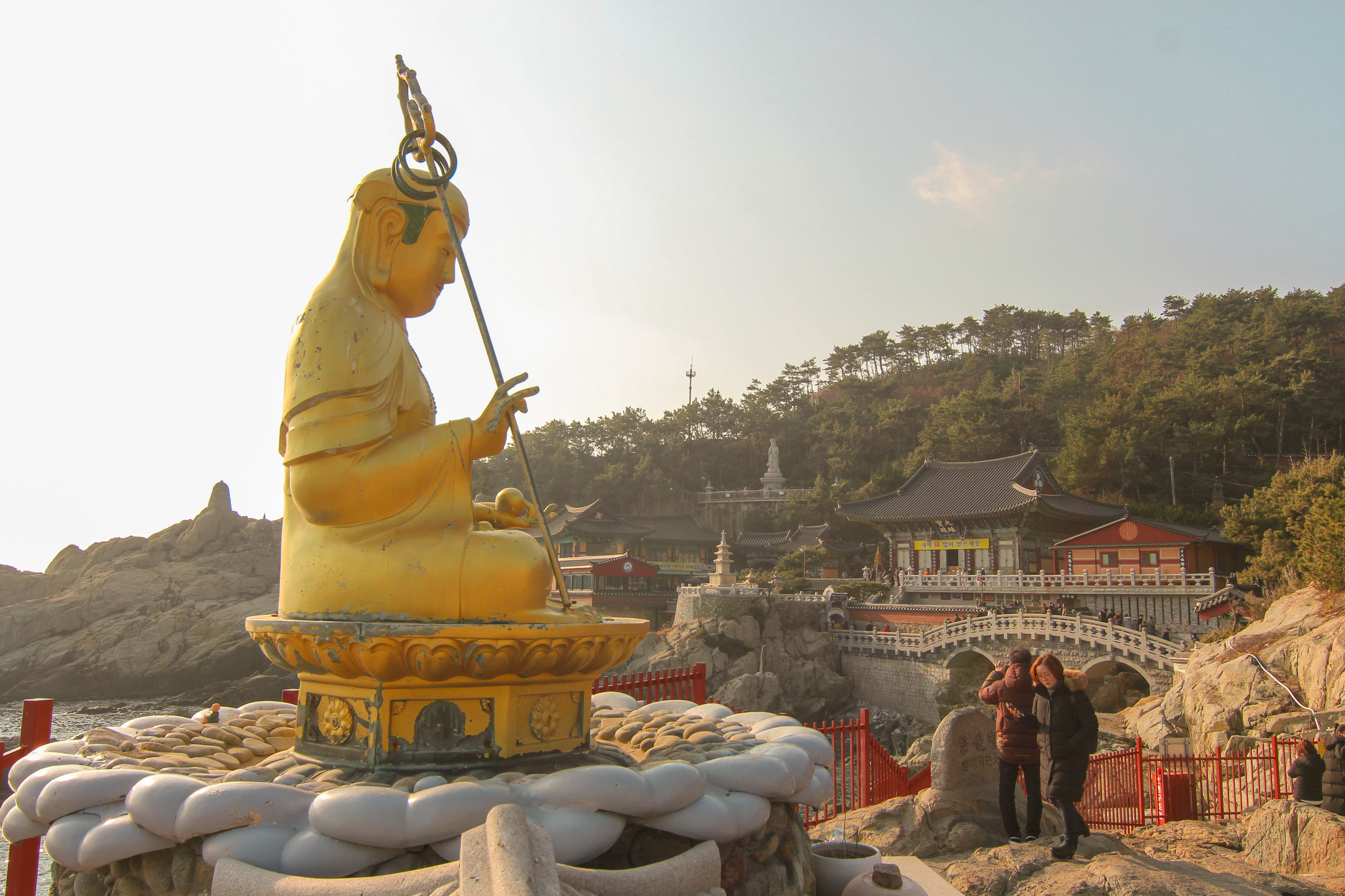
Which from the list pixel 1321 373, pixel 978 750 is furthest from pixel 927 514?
pixel 978 750

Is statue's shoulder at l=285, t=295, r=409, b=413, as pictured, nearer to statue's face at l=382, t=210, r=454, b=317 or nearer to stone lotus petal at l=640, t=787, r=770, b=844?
statue's face at l=382, t=210, r=454, b=317

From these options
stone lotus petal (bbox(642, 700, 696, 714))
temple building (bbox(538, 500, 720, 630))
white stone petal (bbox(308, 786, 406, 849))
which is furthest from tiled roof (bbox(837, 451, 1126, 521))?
white stone petal (bbox(308, 786, 406, 849))

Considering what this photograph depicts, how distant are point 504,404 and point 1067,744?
3.95 m

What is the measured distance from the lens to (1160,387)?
36.1 m

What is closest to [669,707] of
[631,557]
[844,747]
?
[844,747]

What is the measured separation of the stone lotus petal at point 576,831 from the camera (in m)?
2.74

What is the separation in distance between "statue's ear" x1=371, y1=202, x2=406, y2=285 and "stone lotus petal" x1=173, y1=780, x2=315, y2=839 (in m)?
2.41

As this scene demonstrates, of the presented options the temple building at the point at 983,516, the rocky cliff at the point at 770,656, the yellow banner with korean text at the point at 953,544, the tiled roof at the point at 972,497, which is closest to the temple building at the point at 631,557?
the rocky cliff at the point at 770,656

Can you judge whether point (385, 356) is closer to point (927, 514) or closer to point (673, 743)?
point (673, 743)

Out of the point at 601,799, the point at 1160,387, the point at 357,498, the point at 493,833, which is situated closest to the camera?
the point at 493,833

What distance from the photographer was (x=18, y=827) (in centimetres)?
314

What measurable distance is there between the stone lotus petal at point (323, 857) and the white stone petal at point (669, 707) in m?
2.41

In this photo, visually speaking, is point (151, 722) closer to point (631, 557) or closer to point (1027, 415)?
point (631, 557)

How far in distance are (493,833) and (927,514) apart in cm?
3109
